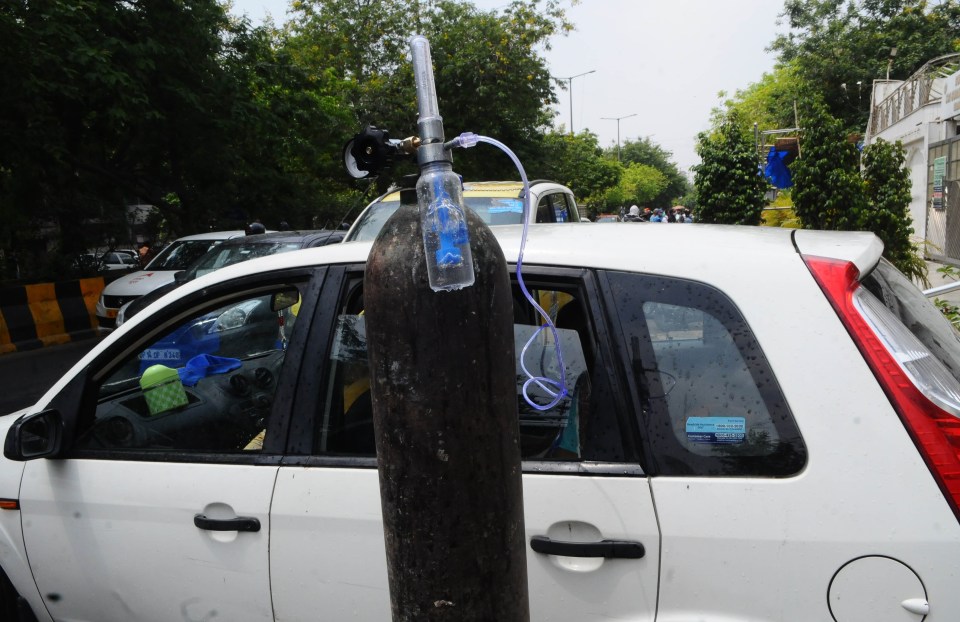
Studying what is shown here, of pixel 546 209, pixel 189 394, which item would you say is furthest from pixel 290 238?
pixel 189 394

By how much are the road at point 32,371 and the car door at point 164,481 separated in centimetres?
636

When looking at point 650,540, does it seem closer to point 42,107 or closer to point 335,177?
point 42,107

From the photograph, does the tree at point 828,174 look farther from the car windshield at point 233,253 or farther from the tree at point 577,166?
the tree at point 577,166

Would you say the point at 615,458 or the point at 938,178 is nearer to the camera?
the point at 615,458

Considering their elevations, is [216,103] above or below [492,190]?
above

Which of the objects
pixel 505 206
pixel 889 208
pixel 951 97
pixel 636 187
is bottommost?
pixel 636 187

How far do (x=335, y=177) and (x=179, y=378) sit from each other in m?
23.7

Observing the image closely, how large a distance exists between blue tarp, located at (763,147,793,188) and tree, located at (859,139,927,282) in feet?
9.32

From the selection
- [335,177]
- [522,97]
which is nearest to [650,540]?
[522,97]

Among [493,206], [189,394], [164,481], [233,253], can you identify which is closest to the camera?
[164,481]

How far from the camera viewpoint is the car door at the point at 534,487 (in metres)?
1.88

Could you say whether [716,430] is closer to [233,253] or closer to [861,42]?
[233,253]

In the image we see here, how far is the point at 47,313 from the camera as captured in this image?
43.3 ft

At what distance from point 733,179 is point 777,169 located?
0.99m
